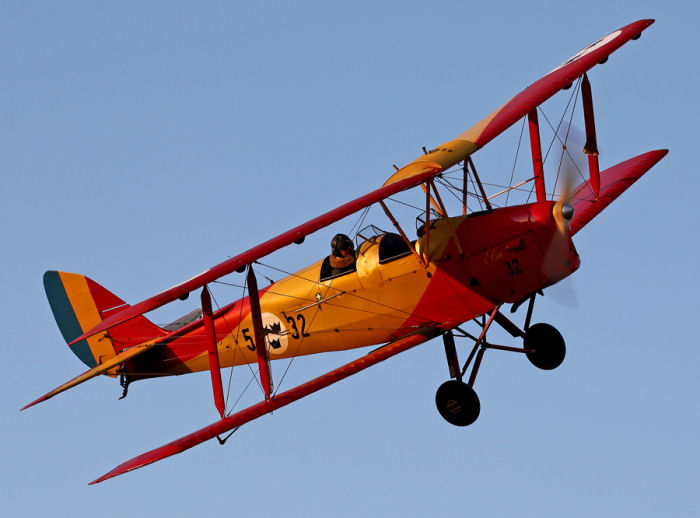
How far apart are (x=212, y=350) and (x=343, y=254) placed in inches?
95.4

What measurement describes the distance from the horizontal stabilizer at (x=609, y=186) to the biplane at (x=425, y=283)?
3cm

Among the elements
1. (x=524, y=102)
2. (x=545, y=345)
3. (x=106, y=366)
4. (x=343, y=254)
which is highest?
(x=524, y=102)

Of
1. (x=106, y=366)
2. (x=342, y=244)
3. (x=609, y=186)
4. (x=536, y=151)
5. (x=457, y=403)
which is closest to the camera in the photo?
(x=457, y=403)

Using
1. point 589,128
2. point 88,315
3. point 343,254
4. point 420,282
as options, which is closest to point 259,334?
point 343,254

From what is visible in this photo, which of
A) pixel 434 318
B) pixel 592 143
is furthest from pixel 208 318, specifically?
pixel 592 143

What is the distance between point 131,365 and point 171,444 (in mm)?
4484

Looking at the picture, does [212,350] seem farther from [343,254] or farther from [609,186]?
[609,186]

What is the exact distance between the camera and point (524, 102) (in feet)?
57.9

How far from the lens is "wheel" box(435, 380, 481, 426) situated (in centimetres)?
1628

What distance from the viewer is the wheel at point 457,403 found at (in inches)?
641

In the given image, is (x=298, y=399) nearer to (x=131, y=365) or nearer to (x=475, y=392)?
(x=475, y=392)

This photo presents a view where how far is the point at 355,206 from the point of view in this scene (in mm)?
15219

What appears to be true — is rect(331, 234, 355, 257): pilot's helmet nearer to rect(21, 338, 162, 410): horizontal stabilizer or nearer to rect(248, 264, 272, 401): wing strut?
rect(248, 264, 272, 401): wing strut

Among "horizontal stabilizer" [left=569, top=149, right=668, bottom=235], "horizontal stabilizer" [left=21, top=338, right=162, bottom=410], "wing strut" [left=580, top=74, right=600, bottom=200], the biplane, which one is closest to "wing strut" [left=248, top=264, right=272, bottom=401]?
the biplane
